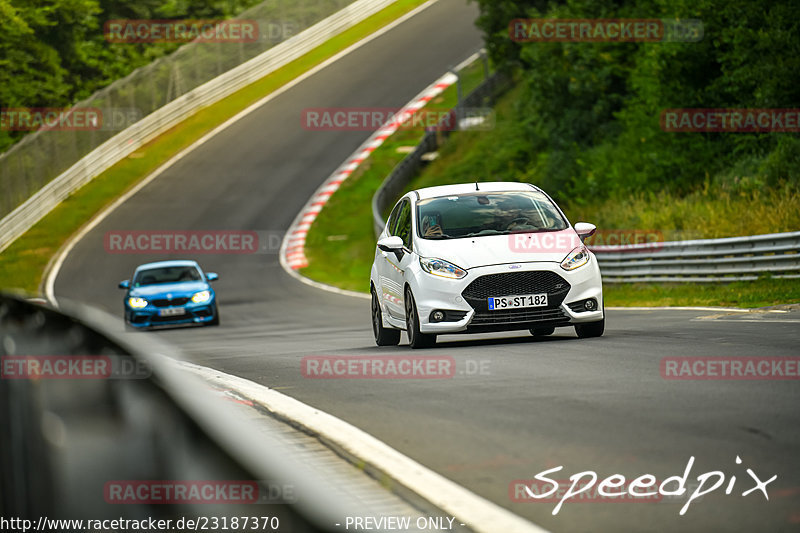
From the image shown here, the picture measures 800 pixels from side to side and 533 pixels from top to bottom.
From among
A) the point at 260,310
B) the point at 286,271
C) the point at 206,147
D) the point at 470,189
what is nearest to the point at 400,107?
the point at 206,147

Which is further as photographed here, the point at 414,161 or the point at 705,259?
the point at 414,161


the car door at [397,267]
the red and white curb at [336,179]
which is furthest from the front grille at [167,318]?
the red and white curb at [336,179]

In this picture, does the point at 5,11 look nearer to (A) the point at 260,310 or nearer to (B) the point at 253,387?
(A) the point at 260,310

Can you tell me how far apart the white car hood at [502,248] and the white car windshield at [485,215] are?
11.6 inches

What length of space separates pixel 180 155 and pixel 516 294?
41841 millimetres

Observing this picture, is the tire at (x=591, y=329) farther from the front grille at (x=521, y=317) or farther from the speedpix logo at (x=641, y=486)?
the speedpix logo at (x=641, y=486)

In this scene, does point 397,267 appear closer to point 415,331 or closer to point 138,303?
point 415,331

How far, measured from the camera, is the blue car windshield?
82.3ft

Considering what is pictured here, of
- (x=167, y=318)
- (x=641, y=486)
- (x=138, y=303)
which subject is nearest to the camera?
(x=641, y=486)

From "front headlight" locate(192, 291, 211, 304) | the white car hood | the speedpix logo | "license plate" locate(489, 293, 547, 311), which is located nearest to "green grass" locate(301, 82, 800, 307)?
the white car hood

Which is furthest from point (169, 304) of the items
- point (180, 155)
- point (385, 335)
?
point (180, 155)

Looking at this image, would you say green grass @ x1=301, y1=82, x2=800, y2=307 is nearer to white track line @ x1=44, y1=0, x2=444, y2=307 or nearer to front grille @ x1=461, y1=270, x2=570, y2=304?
front grille @ x1=461, y1=270, x2=570, y2=304

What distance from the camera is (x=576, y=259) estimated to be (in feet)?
42.6

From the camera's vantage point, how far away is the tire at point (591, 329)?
1292 cm
